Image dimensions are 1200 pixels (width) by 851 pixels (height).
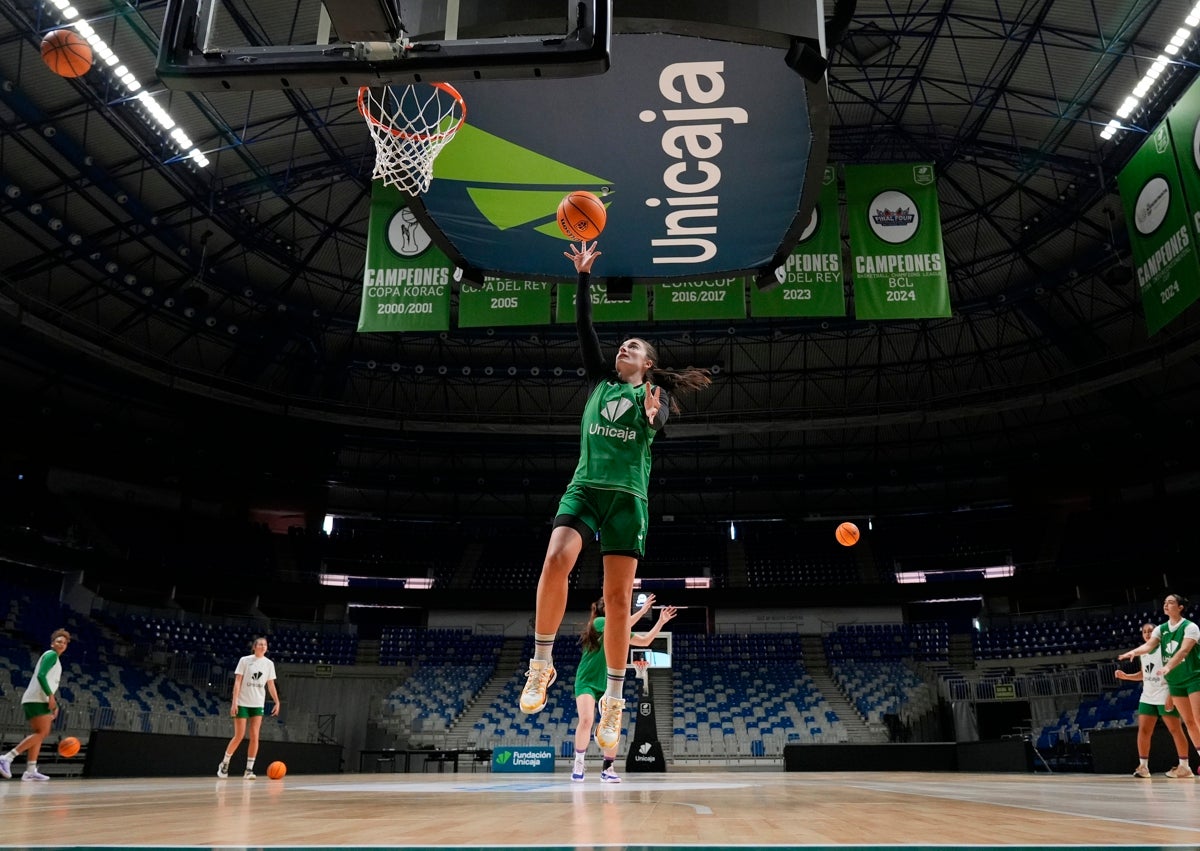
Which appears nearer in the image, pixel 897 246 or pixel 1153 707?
pixel 1153 707

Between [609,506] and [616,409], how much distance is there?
55 cm

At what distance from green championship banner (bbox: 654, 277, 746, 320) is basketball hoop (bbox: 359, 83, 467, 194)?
23.4ft

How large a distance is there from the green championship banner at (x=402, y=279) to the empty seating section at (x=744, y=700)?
581 inches

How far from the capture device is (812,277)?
13.1m

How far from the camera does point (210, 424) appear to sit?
28969 mm

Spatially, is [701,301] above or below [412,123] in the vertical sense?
above

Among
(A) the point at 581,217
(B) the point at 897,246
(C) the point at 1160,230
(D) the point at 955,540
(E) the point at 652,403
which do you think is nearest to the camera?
(E) the point at 652,403

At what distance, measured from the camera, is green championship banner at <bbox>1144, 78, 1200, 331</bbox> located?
1106cm

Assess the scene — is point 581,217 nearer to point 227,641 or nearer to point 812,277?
point 812,277

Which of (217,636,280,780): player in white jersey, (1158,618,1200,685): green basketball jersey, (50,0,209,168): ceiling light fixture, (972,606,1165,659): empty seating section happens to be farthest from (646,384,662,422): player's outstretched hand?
(972,606,1165,659): empty seating section

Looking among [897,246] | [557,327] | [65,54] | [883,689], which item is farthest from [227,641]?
→ [897,246]

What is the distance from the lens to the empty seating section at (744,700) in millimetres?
22359

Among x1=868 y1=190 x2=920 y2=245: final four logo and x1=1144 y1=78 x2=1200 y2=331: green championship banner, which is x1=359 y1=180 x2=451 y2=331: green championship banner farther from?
x1=1144 y1=78 x2=1200 y2=331: green championship banner

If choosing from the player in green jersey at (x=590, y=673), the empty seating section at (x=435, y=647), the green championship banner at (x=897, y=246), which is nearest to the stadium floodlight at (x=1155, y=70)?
the green championship banner at (x=897, y=246)
